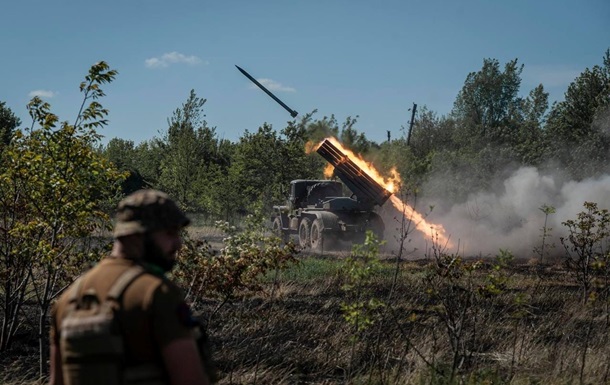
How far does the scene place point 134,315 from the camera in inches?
93.8

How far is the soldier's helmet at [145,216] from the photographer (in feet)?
8.41

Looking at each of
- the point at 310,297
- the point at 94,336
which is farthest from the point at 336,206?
the point at 94,336

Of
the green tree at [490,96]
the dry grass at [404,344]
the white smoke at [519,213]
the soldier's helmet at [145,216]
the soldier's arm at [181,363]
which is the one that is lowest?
the dry grass at [404,344]

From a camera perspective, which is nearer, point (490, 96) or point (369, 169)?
point (369, 169)

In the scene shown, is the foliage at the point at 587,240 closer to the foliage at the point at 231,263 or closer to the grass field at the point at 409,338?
the grass field at the point at 409,338

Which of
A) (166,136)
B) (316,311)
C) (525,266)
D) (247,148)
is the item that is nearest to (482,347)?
(316,311)

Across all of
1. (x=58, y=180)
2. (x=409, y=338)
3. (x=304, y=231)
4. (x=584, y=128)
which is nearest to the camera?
(x=58, y=180)

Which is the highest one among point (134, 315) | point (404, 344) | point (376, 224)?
point (376, 224)

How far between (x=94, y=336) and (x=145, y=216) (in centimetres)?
46

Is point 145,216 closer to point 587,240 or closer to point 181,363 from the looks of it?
point 181,363

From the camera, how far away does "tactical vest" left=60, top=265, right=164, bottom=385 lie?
2.41 m

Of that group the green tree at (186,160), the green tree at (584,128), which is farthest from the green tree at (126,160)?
the green tree at (584,128)

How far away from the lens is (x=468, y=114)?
61.2 meters

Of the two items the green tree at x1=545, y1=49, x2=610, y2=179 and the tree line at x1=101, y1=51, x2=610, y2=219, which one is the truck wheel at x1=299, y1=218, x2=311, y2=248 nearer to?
the tree line at x1=101, y1=51, x2=610, y2=219
